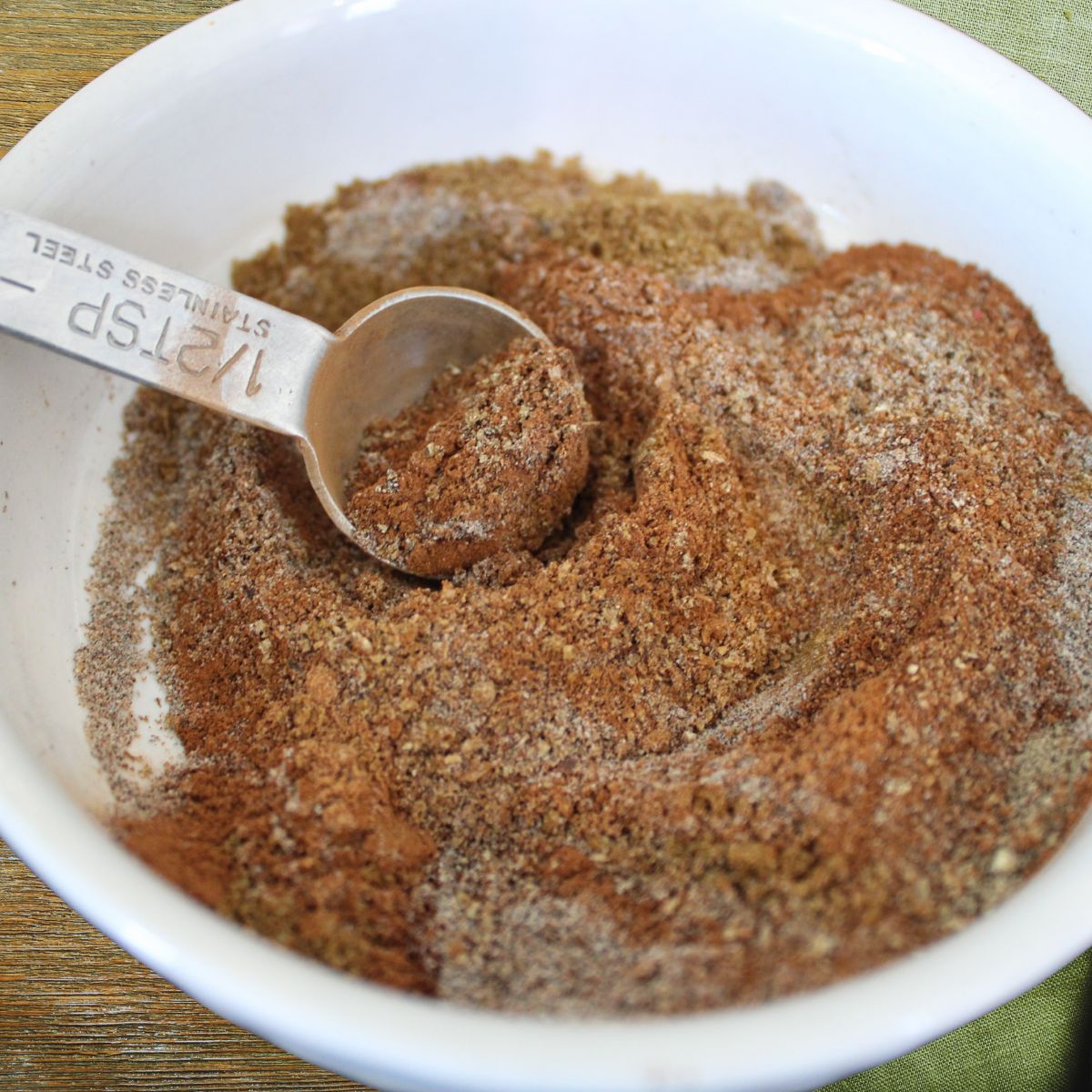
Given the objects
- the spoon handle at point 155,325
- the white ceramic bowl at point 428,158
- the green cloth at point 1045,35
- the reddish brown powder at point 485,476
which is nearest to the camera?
the white ceramic bowl at point 428,158

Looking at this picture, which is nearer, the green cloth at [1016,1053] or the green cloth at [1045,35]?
the green cloth at [1016,1053]

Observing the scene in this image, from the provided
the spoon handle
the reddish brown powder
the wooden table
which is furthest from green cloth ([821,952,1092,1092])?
the spoon handle

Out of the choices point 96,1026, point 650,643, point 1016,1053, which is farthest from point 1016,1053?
point 96,1026

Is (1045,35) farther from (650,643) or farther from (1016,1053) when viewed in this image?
(1016,1053)

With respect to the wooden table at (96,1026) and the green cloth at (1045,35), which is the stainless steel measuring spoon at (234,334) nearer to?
the wooden table at (96,1026)

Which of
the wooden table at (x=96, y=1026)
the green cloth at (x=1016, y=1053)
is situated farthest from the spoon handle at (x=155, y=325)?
the green cloth at (x=1016, y=1053)

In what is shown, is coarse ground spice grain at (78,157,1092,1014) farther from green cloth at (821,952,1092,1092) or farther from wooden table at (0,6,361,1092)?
green cloth at (821,952,1092,1092)

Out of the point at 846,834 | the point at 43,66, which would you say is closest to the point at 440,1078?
the point at 846,834

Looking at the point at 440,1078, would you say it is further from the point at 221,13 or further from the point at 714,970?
the point at 221,13
